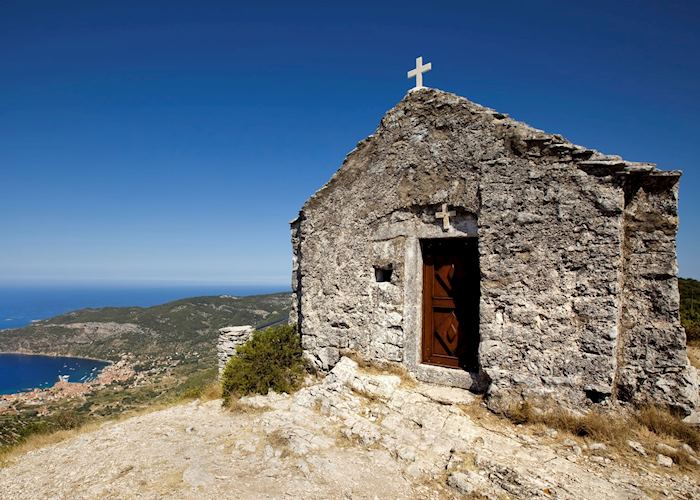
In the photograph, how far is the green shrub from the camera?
26.3ft

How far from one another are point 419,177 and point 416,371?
11.6 ft

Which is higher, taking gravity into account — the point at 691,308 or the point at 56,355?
the point at 691,308

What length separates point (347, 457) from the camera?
526 centimetres

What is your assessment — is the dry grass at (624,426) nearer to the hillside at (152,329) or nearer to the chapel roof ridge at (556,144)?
the chapel roof ridge at (556,144)

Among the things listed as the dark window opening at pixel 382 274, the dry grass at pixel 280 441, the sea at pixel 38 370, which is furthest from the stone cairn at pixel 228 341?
the sea at pixel 38 370

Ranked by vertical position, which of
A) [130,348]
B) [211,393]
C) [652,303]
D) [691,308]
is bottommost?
[130,348]

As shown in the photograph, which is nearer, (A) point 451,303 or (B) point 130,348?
(A) point 451,303

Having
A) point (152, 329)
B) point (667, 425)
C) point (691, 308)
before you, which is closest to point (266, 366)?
point (667, 425)

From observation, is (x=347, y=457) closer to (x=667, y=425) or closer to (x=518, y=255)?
(x=518, y=255)

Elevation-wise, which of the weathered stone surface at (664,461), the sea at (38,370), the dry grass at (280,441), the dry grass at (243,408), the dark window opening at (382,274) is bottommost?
the sea at (38,370)

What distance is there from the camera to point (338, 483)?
4633 millimetres

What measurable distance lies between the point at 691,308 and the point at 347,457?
13.0m

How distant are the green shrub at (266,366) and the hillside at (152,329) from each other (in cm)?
3693

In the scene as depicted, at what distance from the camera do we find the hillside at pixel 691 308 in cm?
1023
